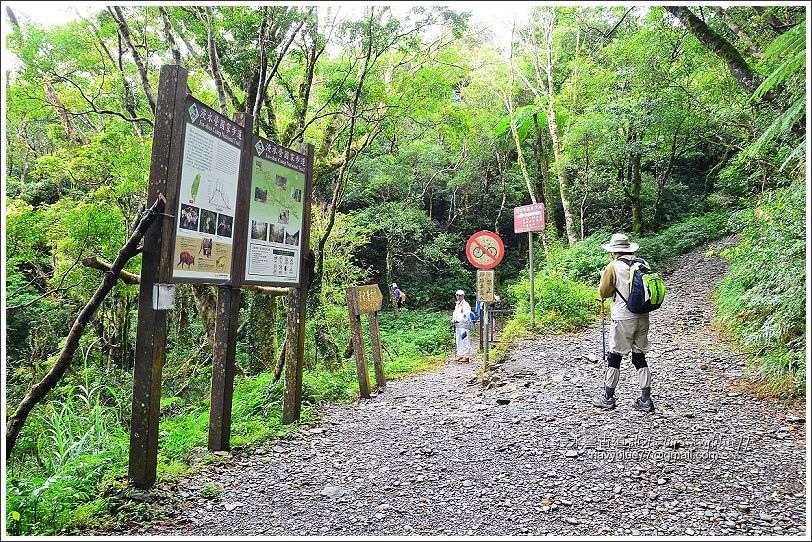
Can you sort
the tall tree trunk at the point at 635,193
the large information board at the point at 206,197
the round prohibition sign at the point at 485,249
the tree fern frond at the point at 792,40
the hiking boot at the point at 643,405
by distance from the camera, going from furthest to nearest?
the tall tree trunk at the point at 635,193
the round prohibition sign at the point at 485,249
the hiking boot at the point at 643,405
the large information board at the point at 206,197
the tree fern frond at the point at 792,40

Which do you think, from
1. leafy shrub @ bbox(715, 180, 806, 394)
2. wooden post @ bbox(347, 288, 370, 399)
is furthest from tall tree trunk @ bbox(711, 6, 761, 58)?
wooden post @ bbox(347, 288, 370, 399)

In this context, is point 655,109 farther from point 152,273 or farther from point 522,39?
point 152,273

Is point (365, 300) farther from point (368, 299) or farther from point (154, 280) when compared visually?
point (154, 280)

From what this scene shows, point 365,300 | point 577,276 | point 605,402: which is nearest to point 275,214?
point 365,300

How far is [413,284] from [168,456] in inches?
746

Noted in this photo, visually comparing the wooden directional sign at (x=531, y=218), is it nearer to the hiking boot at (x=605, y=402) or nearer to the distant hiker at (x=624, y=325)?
the distant hiker at (x=624, y=325)

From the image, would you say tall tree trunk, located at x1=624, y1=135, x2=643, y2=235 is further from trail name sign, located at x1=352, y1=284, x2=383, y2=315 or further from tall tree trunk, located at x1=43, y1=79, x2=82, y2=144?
tall tree trunk, located at x1=43, y1=79, x2=82, y2=144

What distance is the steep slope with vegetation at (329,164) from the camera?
586 centimetres

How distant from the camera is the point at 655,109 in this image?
47.0ft

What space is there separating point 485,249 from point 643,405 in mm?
4108

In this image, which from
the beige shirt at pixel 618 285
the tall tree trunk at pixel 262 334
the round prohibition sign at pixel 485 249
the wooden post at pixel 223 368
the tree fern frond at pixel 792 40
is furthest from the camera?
the tall tree trunk at pixel 262 334

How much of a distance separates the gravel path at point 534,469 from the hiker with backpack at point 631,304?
1.99 feet

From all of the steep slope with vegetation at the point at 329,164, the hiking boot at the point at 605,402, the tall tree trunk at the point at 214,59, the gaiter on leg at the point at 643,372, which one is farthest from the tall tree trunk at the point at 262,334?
the gaiter on leg at the point at 643,372

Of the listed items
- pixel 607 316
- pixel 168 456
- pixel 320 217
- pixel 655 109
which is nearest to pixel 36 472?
pixel 168 456
